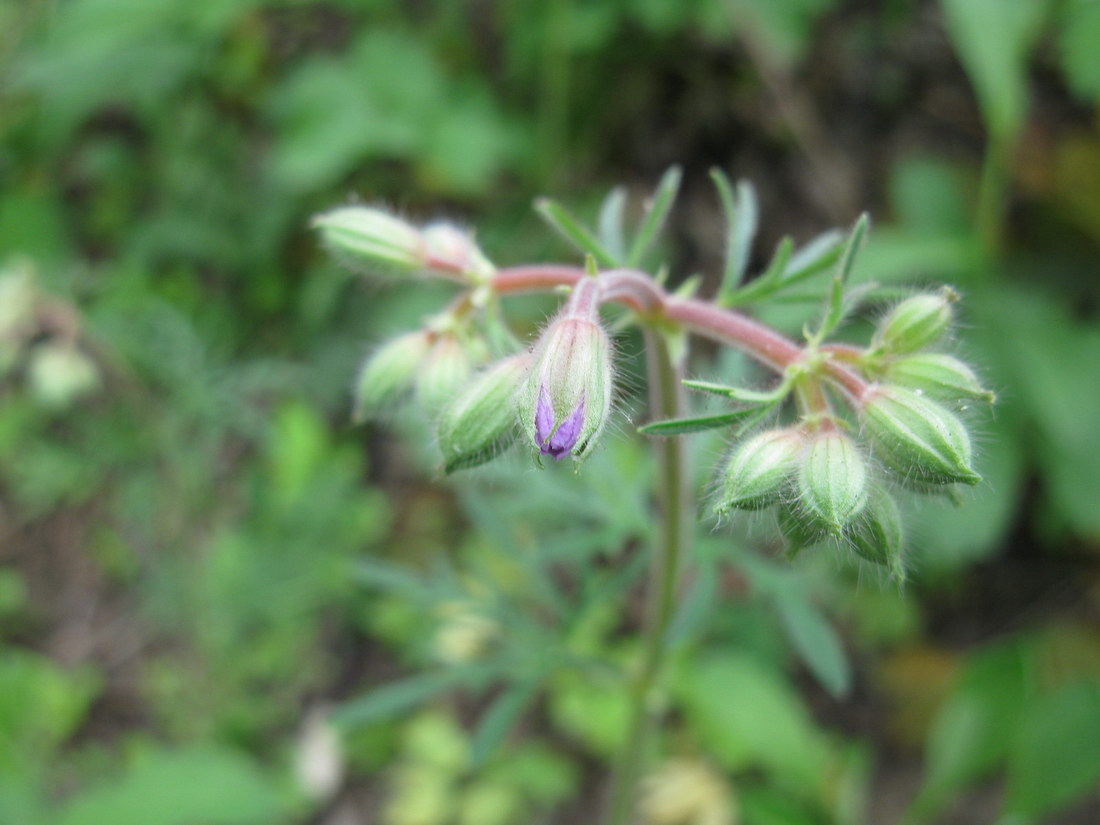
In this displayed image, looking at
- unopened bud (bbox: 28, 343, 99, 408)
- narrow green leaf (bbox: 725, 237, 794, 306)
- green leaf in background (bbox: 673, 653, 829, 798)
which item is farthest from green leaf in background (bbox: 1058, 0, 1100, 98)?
unopened bud (bbox: 28, 343, 99, 408)

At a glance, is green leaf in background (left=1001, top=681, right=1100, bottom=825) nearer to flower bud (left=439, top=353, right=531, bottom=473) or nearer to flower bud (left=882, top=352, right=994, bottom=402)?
flower bud (left=882, top=352, right=994, bottom=402)

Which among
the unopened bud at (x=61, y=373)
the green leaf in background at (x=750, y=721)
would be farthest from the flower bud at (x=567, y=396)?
the unopened bud at (x=61, y=373)

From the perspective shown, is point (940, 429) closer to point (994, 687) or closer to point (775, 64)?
point (994, 687)

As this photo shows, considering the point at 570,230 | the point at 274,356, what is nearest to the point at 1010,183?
the point at 570,230

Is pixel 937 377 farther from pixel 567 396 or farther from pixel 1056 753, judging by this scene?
pixel 1056 753

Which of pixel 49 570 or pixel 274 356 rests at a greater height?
pixel 274 356

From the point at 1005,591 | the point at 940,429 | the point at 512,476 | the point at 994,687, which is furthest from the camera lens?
the point at 1005,591
